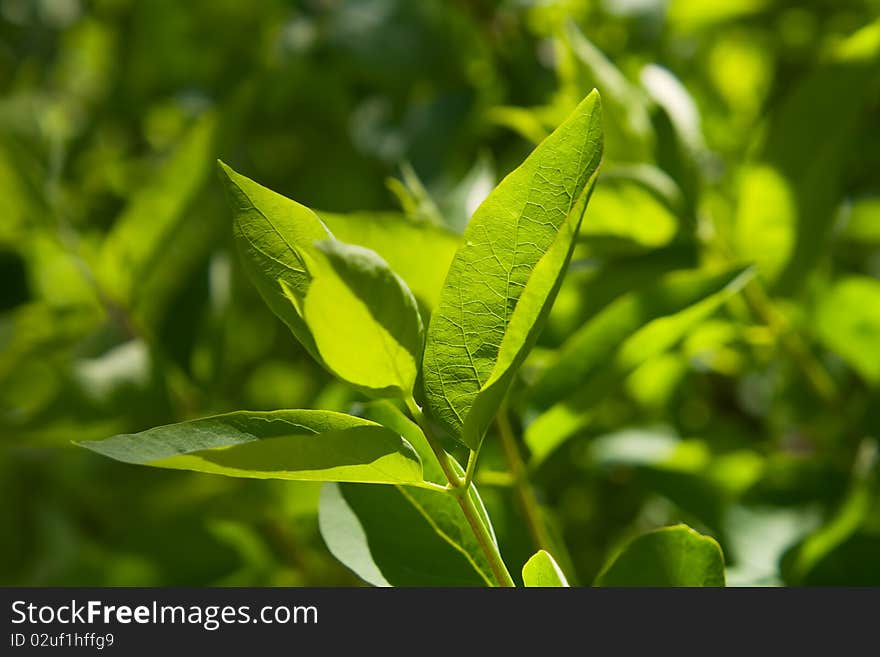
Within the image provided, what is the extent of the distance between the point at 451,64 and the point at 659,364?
593mm

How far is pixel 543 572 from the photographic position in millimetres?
468

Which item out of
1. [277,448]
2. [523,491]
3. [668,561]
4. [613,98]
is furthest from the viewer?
[613,98]

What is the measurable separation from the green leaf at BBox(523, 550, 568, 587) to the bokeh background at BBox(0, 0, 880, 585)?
0.18 meters

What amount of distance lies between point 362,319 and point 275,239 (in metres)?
0.06

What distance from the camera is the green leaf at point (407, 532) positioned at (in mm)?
538

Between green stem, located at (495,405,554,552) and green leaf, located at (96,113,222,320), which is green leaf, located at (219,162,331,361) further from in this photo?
green leaf, located at (96,113,222,320)

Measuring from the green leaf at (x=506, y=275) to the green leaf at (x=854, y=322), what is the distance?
526 mm

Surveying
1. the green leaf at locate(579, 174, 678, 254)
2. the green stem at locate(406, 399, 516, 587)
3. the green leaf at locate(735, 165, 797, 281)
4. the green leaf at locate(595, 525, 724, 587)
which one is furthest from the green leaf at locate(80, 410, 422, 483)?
the green leaf at locate(735, 165, 797, 281)

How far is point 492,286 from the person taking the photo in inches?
18.4

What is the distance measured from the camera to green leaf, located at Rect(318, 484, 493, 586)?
1.76 ft

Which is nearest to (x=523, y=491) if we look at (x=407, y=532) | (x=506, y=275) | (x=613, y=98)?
(x=407, y=532)

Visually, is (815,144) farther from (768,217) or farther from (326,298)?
(326,298)

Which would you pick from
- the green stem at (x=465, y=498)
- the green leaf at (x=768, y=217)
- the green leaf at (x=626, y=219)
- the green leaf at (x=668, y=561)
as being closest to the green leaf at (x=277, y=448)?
the green stem at (x=465, y=498)

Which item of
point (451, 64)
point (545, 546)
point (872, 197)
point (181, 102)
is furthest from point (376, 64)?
point (545, 546)
